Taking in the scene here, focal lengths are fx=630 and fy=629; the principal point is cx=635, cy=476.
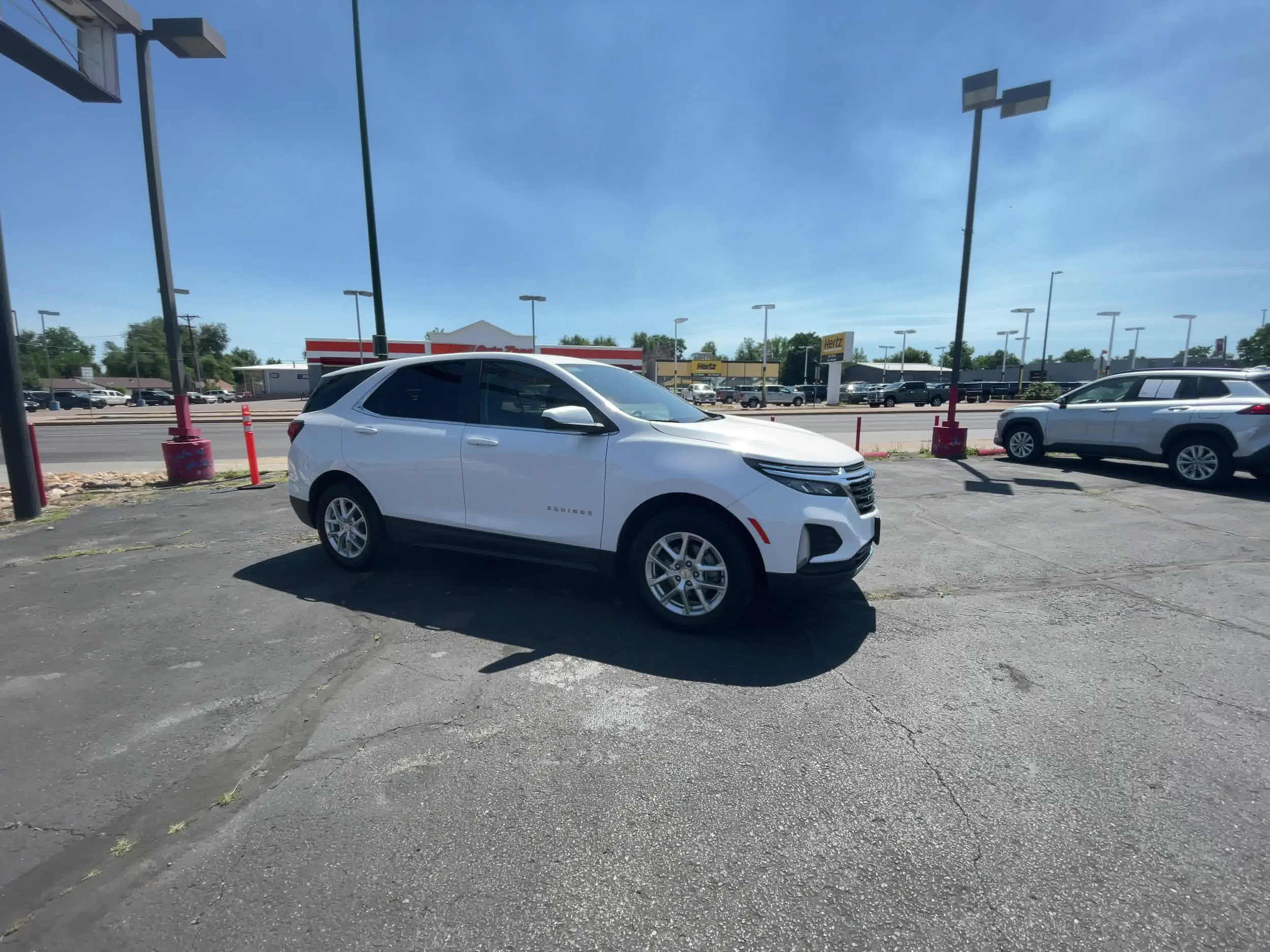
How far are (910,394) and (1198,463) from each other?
3960cm

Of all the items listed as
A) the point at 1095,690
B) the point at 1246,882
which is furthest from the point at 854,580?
the point at 1246,882

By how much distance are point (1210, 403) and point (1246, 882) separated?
368 inches

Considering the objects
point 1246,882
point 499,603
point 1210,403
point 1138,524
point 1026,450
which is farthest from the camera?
point 1026,450

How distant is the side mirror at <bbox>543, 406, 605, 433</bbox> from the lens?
3988 millimetres

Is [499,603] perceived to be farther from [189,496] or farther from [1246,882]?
[189,496]

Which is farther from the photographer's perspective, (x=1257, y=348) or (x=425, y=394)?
(x=1257, y=348)

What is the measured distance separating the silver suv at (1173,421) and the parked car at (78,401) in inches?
2628

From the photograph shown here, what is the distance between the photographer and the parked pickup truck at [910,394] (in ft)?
147

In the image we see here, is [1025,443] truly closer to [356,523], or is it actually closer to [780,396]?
[356,523]

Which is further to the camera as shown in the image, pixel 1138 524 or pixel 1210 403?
pixel 1210 403

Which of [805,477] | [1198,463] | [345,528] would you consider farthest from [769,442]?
[1198,463]

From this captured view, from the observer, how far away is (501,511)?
452 centimetres

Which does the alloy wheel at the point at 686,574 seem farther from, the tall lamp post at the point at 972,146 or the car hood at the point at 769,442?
the tall lamp post at the point at 972,146

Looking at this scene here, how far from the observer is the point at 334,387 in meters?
5.55
